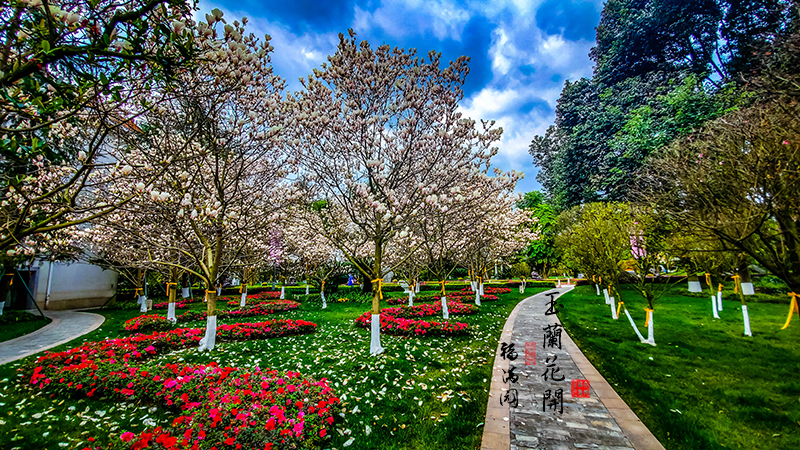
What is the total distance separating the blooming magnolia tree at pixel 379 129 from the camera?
26.9 feet

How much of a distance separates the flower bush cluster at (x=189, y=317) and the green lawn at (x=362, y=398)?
1778mm

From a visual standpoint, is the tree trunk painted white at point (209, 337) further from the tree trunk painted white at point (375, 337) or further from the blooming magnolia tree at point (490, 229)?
the blooming magnolia tree at point (490, 229)

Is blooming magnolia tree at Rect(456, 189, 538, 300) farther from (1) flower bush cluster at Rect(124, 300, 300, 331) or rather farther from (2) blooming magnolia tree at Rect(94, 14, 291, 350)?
(1) flower bush cluster at Rect(124, 300, 300, 331)

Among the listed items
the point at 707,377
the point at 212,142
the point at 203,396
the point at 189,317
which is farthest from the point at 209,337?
the point at 707,377

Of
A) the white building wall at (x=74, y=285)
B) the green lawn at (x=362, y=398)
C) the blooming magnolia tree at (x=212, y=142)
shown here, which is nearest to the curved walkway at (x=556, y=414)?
the green lawn at (x=362, y=398)

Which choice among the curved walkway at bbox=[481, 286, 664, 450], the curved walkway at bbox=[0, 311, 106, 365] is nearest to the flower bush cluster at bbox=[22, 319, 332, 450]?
the curved walkway at bbox=[481, 286, 664, 450]

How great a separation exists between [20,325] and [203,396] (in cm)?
1545

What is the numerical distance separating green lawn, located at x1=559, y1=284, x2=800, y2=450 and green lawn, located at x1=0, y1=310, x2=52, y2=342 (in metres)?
19.0

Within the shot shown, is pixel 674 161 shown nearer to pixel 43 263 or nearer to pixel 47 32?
pixel 47 32

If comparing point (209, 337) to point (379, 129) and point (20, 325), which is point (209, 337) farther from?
point (20, 325)

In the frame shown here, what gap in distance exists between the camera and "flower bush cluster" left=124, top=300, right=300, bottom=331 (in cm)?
1129

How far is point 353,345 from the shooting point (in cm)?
911

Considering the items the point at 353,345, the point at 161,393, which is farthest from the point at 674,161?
the point at 161,393

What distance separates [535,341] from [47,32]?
38.2ft
